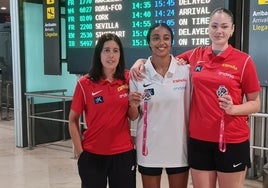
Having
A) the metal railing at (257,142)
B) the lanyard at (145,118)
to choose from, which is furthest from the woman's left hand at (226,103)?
the metal railing at (257,142)

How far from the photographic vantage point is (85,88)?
87.1 inches

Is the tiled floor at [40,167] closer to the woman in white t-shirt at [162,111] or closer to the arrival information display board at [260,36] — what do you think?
the arrival information display board at [260,36]

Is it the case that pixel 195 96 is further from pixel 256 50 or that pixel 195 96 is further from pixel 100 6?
pixel 100 6

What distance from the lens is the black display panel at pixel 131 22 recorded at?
12.8 ft

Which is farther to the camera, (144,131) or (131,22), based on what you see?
(131,22)

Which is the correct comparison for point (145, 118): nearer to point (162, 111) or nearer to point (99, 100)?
point (162, 111)

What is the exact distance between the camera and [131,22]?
172 inches

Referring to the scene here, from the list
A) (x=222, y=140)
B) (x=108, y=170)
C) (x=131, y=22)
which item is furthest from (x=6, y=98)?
(x=222, y=140)

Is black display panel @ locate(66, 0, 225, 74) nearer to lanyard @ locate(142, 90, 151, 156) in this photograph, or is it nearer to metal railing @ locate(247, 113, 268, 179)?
metal railing @ locate(247, 113, 268, 179)

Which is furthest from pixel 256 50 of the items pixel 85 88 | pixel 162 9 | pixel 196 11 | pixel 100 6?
pixel 85 88

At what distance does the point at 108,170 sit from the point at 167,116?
18.4 inches

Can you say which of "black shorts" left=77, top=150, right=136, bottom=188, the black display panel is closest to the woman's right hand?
"black shorts" left=77, top=150, right=136, bottom=188

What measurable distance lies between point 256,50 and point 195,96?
202cm

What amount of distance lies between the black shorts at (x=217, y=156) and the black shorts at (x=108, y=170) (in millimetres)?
367
